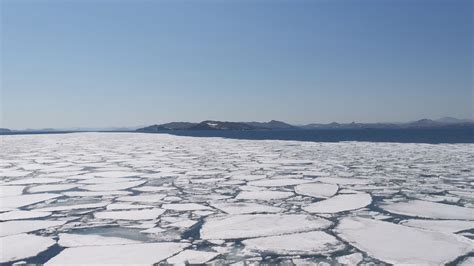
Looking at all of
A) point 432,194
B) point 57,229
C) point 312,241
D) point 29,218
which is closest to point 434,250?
point 312,241

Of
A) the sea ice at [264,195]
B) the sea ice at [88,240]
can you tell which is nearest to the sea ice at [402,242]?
the sea ice at [264,195]

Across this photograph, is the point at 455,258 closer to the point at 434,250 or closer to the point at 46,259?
the point at 434,250

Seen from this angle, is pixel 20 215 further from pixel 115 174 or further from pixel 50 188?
pixel 115 174

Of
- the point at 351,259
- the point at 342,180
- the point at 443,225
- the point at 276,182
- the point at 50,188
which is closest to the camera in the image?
the point at 351,259

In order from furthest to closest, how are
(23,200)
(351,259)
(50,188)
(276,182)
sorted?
(276,182) < (50,188) < (23,200) < (351,259)

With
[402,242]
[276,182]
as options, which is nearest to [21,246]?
[402,242]

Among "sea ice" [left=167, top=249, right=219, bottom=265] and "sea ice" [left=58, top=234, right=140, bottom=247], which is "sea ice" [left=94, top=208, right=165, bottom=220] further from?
"sea ice" [left=167, top=249, right=219, bottom=265]

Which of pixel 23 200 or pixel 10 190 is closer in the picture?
pixel 23 200
